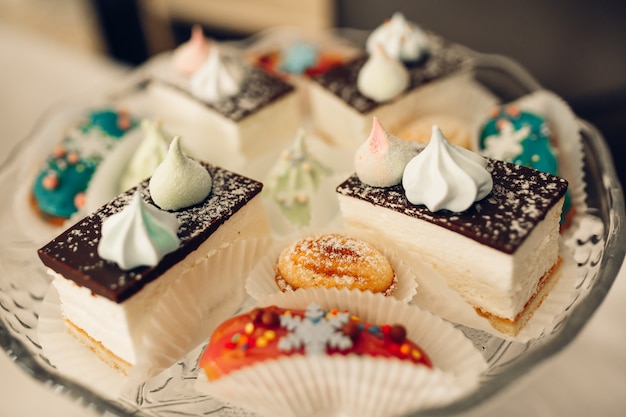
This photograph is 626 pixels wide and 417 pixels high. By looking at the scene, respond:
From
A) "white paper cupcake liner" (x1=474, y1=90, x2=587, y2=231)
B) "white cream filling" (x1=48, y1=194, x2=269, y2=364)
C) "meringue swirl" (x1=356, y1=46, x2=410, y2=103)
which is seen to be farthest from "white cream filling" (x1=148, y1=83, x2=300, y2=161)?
"white paper cupcake liner" (x1=474, y1=90, x2=587, y2=231)

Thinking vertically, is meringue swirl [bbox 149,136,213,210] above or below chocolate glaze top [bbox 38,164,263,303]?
above

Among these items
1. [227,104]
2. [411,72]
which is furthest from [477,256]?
[227,104]

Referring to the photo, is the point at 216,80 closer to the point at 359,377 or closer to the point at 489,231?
the point at 489,231

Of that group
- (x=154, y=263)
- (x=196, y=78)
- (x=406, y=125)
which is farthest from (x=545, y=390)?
(x=196, y=78)

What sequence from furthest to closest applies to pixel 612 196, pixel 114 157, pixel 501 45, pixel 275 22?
pixel 275 22
pixel 501 45
pixel 114 157
pixel 612 196

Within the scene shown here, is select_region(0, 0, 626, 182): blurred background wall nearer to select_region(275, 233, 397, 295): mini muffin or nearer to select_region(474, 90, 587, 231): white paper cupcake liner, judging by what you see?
select_region(474, 90, 587, 231): white paper cupcake liner

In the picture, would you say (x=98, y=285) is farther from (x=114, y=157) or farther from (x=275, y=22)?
(x=275, y=22)
